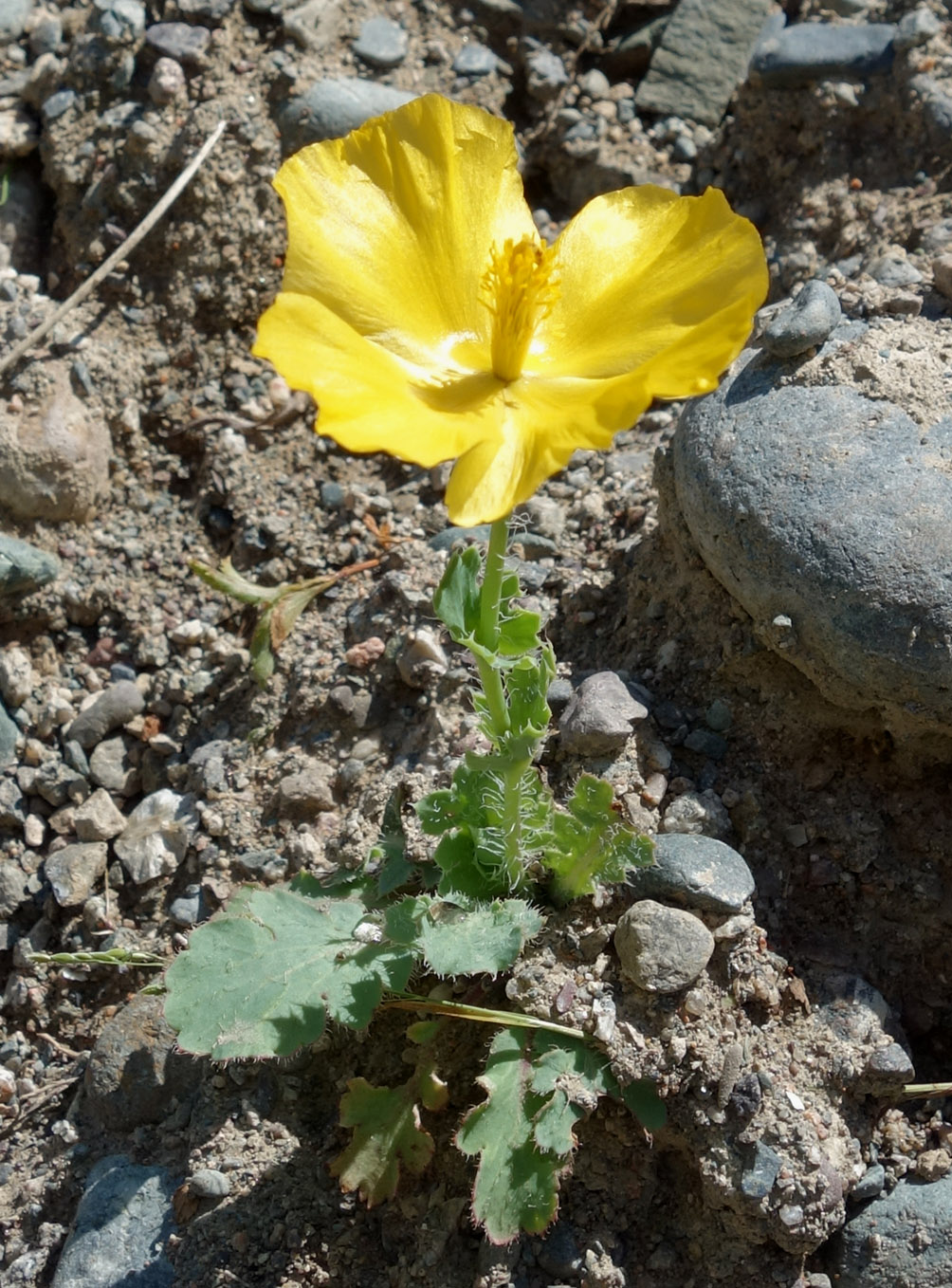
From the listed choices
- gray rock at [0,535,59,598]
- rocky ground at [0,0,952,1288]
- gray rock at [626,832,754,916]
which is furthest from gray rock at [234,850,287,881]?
gray rock at [0,535,59,598]

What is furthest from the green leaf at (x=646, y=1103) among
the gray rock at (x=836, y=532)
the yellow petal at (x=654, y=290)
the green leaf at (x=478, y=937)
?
the yellow petal at (x=654, y=290)

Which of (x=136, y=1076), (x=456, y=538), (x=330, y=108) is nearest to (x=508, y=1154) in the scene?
(x=136, y=1076)

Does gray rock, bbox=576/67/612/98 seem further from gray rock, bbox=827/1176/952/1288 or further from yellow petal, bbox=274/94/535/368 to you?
gray rock, bbox=827/1176/952/1288

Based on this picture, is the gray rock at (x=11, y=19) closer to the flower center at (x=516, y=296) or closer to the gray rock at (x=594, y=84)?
Result: the gray rock at (x=594, y=84)

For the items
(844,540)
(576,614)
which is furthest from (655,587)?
(844,540)

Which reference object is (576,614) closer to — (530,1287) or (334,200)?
(334,200)

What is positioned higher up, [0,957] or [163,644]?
[163,644]

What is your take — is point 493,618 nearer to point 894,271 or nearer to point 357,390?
point 357,390
